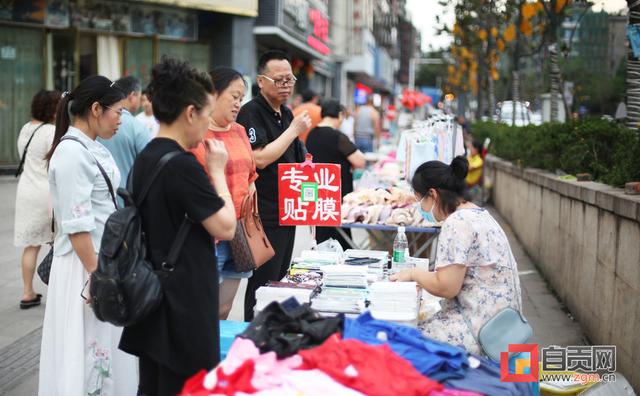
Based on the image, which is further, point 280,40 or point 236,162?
point 280,40

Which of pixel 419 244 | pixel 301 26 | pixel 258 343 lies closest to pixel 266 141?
pixel 258 343

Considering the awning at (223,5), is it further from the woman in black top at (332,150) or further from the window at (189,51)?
the woman in black top at (332,150)

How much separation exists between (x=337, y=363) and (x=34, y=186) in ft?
16.4

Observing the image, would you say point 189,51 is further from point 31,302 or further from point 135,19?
point 31,302

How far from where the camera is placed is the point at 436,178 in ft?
13.7

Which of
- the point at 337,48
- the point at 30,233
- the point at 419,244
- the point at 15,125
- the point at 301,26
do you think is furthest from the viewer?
the point at 337,48

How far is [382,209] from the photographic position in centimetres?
780

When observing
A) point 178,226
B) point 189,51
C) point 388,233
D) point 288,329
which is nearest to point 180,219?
point 178,226

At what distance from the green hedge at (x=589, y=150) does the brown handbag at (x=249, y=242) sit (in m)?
3.46

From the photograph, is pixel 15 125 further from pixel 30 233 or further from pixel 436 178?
pixel 436 178

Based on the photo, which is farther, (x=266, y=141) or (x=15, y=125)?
(x=15, y=125)

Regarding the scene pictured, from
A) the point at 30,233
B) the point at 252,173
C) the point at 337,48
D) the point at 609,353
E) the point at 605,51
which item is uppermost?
the point at 337,48

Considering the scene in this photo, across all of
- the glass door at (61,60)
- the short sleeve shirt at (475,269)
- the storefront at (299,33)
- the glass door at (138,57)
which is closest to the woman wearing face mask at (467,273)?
the short sleeve shirt at (475,269)

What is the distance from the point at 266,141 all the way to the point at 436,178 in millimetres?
1433
